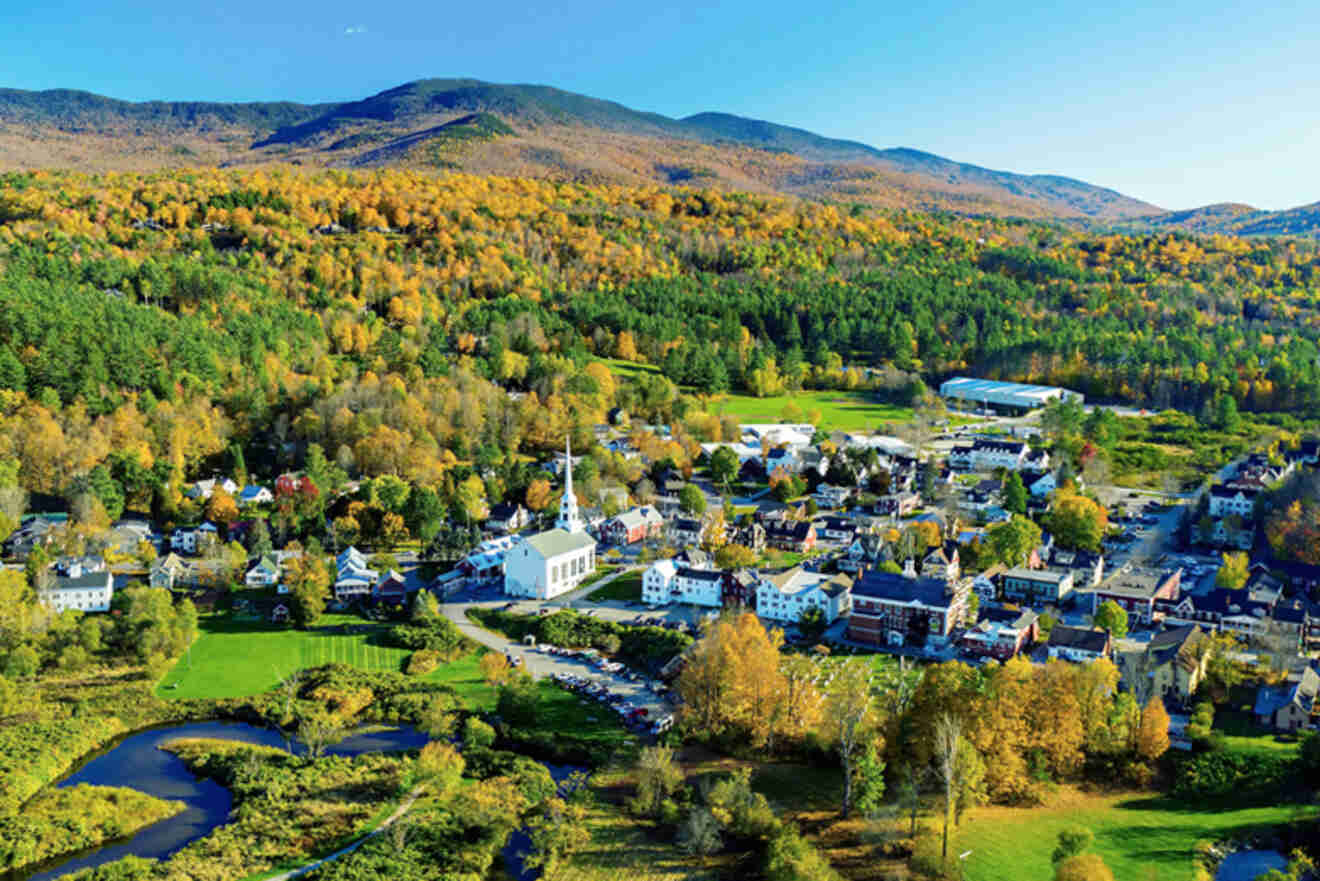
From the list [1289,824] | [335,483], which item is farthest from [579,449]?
[1289,824]

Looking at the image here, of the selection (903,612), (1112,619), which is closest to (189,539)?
(903,612)

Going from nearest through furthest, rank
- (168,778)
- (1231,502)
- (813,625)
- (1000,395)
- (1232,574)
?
(168,778) < (813,625) < (1232,574) < (1231,502) < (1000,395)

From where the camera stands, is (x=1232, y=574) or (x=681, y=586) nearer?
(x=1232, y=574)

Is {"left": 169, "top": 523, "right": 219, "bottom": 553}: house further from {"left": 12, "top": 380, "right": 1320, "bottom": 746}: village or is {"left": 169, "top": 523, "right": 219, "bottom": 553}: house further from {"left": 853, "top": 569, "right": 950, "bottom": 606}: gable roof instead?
{"left": 853, "top": 569, "right": 950, "bottom": 606}: gable roof

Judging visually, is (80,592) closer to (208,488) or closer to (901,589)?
(208,488)

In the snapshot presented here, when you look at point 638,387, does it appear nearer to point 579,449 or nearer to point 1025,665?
point 579,449

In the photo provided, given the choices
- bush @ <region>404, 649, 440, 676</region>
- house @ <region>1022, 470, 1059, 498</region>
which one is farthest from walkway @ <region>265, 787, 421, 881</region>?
house @ <region>1022, 470, 1059, 498</region>

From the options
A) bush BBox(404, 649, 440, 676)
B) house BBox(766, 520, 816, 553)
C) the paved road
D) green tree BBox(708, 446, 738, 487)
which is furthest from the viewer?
green tree BBox(708, 446, 738, 487)

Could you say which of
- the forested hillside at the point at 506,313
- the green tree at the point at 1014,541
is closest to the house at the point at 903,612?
the green tree at the point at 1014,541
